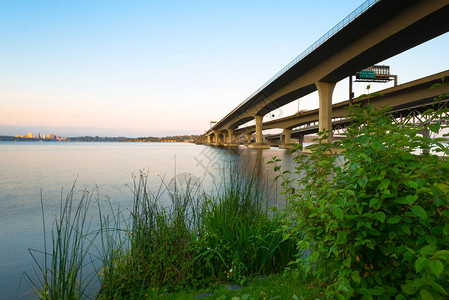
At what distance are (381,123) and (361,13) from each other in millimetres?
25245

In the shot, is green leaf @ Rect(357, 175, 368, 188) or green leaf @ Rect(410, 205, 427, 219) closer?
green leaf @ Rect(410, 205, 427, 219)

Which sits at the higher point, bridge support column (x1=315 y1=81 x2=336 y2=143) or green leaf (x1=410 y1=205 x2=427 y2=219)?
bridge support column (x1=315 y1=81 x2=336 y2=143)

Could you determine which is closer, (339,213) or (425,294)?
(425,294)

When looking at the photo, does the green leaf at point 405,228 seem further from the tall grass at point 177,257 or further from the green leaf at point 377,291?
the tall grass at point 177,257

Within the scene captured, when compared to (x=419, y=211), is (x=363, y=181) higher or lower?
higher

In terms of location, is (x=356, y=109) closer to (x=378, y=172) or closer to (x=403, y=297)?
(x=378, y=172)

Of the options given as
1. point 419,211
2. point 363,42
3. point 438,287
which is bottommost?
point 438,287

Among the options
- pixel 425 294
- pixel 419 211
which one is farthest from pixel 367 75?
pixel 425 294

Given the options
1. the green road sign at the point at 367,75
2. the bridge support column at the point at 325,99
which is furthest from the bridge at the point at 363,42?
the green road sign at the point at 367,75

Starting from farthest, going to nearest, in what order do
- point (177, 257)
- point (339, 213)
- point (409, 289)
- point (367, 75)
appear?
point (367, 75), point (177, 257), point (339, 213), point (409, 289)

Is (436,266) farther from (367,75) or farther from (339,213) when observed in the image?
(367,75)

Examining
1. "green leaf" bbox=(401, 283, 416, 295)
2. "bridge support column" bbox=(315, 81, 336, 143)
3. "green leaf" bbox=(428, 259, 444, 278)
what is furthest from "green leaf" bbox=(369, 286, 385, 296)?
"bridge support column" bbox=(315, 81, 336, 143)

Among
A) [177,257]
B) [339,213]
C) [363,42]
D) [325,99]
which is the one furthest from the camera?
[325,99]

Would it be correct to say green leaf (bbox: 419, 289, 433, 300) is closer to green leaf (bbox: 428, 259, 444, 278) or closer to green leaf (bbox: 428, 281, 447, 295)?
green leaf (bbox: 428, 281, 447, 295)
